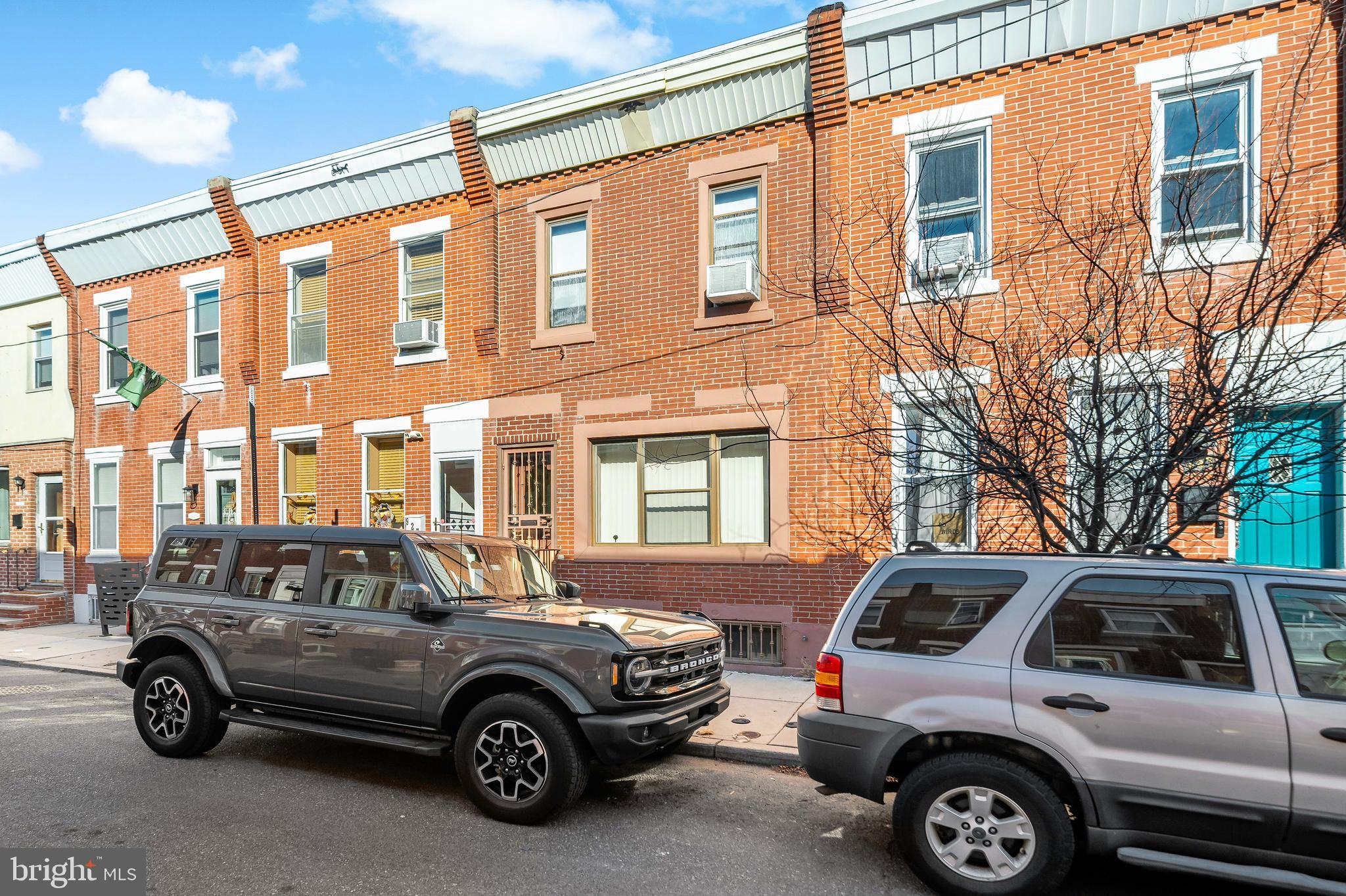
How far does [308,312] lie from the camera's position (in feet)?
46.5

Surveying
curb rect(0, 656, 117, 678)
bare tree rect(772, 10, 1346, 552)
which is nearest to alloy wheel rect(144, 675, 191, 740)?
curb rect(0, 656, 117, 678)

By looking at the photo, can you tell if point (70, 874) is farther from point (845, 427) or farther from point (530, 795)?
point (845, 427)

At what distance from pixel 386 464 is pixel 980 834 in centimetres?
1119

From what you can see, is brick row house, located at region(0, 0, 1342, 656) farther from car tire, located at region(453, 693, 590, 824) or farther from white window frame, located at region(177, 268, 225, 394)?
car tire, located at region(453, 693, 590, 824)

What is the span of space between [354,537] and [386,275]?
314 inches

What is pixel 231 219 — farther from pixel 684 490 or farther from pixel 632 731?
pixel 632 731

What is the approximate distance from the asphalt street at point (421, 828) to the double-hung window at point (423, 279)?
7.51 meters

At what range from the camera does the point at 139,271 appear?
1591 cm

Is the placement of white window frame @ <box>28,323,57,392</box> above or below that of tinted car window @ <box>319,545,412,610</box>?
above

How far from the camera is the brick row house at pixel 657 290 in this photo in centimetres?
923

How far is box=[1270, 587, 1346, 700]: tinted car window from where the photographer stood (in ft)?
12.2

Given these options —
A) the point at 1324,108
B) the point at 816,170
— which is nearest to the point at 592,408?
the point at 816,170

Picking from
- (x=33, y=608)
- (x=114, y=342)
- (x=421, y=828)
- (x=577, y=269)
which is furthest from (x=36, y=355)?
(x=421, y=828)

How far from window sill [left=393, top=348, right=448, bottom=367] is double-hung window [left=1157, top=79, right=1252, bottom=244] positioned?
30.7ft
